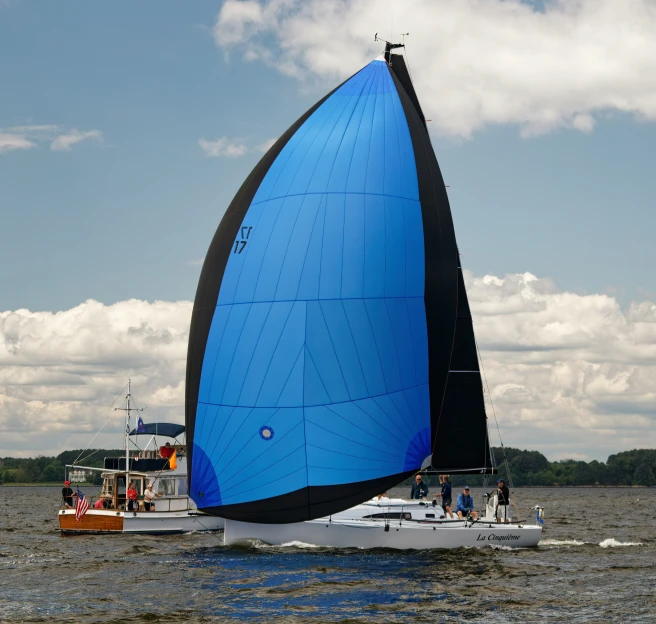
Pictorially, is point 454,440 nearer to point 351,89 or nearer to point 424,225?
point 424,225

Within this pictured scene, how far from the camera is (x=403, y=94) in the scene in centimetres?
3050

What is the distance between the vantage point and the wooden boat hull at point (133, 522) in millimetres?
39469

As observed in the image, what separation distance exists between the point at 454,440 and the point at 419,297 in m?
5.38

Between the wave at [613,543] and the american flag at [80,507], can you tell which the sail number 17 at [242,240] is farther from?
the wave at [613,543]

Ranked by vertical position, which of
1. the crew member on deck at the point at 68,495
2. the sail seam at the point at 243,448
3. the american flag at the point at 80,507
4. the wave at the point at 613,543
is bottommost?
the wave at the point at 613,543

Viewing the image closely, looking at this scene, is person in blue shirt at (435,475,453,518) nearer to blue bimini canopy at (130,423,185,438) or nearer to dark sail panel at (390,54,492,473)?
dark sail panel at (390,54,492,473)

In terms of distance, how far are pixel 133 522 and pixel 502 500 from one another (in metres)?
15.4

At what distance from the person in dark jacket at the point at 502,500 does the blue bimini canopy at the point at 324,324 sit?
340 centimetres

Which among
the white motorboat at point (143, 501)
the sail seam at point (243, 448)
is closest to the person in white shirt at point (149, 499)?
the white motorboat at point (143, 501)

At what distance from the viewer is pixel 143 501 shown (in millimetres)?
40625

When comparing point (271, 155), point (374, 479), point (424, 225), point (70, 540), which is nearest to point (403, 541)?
point (374, 479)

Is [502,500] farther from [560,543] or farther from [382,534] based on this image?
[560,543]

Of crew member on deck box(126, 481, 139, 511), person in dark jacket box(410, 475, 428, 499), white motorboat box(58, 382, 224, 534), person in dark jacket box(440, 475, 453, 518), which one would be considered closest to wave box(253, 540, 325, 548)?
person in dark jacket box(440, 475, 453, 518)

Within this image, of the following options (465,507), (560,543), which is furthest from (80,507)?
(560,543)
